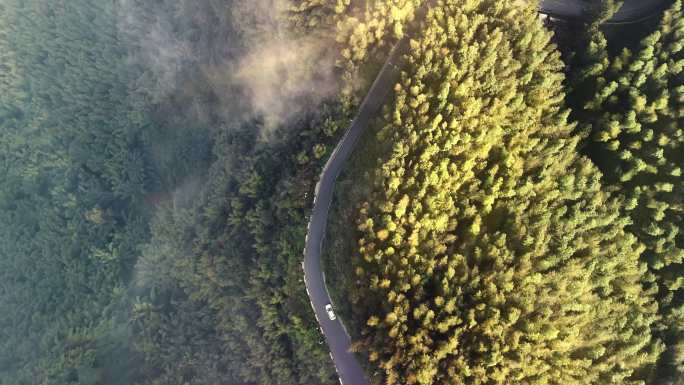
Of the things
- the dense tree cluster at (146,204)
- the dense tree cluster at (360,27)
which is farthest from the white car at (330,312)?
the dense tree cluster at (360,27)

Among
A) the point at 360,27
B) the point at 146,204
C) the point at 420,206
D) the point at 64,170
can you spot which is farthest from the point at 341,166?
the point at 64,170

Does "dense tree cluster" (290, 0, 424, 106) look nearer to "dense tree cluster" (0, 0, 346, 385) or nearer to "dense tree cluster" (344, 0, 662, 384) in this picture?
"dense tree cluster" (344, 0, 662, 384)

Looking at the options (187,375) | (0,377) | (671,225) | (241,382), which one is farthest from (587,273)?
(0,377)

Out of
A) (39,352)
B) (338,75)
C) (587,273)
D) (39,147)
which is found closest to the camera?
(587,273)

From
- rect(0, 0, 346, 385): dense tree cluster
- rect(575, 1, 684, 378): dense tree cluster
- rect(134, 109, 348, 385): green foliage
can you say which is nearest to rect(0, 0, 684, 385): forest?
rect(575, 1, 684, 378): dense tree cluster

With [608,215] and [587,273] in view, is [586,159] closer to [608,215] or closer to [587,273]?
[608,215]
